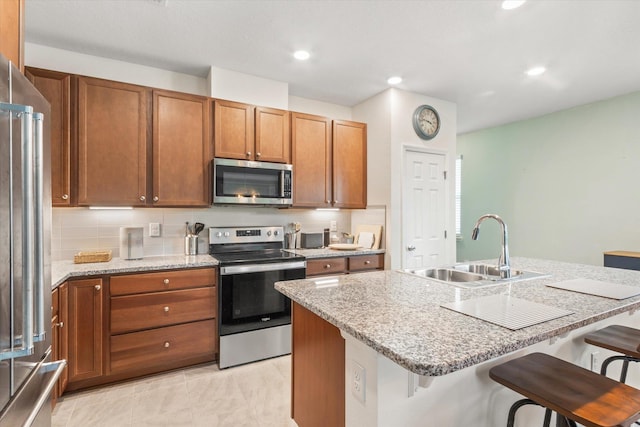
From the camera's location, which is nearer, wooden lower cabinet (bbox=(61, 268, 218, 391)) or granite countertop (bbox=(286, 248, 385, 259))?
wooden lower cabinet (bbox=(61, 268, 218, 391))

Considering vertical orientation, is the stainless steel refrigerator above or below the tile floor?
above

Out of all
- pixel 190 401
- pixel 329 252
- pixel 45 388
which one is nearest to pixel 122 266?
pixel 190 401

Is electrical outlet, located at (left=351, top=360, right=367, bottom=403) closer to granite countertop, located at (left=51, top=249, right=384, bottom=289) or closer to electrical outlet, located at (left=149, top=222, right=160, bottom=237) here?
granite countertop, located at (left=51, top=249, right=384, bottom=289)

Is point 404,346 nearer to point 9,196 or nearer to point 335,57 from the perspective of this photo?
point 9,196

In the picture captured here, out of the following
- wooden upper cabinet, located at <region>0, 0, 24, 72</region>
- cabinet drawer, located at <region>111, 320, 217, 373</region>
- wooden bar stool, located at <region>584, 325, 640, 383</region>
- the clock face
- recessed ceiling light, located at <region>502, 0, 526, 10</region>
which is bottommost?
cabinet drawer, located at <region>111, 320, 217, 373</region>

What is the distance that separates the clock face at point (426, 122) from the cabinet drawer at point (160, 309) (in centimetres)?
277

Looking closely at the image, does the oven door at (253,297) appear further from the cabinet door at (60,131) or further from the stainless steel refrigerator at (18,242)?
the stainless steel refrigerator at (18,242)

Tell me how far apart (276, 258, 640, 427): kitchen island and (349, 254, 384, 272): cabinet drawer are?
1.52m

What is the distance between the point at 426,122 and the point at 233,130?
222 centimetres

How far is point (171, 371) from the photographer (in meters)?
2.56

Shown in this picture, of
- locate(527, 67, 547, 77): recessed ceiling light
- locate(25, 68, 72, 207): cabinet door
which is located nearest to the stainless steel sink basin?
locate(527, 67, 547, 77): recessed ceiling light

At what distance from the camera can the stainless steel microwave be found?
2.82 metres

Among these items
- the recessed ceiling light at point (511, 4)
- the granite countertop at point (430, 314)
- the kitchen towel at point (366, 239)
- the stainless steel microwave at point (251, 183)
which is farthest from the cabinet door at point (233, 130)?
the recessed ceiling light at point (511, 4)

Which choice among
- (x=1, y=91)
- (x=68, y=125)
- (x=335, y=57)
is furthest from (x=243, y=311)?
(x=335, y=57)
